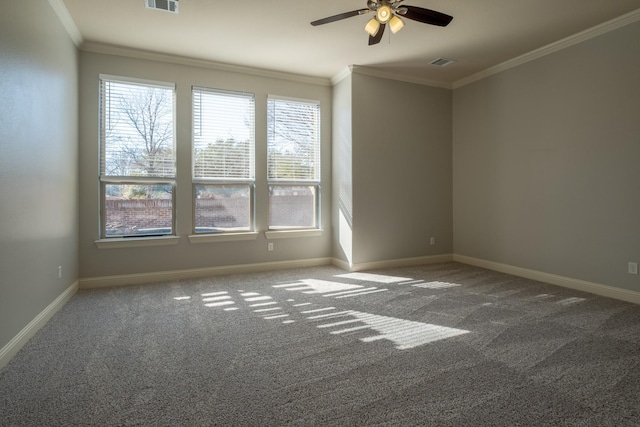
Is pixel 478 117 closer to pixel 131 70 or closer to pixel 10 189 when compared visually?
pixel 131 70

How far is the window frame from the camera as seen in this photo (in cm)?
460

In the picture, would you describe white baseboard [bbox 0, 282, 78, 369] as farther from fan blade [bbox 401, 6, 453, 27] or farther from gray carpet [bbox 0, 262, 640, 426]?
fan blade [bbox 401, 6, 453, 27]

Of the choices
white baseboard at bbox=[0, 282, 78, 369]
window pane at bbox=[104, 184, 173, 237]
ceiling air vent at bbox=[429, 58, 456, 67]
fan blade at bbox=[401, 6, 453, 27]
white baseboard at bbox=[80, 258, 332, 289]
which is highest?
ceiling air vent at bbox=[429, 58, 456, 67]

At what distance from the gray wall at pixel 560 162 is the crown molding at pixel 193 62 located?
2542 millimetres

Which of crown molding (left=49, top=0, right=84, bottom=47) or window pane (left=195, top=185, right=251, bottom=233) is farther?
window pane (left=195, top=185, right=251, bottom=233)

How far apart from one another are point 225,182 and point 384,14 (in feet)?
9.66

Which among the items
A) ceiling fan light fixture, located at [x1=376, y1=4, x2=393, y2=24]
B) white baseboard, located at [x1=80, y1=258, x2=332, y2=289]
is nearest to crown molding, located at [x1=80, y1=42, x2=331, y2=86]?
ceiling fan light fixture, located at [x1=376, y1=4, x2=393, y2=24]

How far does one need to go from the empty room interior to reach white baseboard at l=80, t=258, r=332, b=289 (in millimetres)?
37

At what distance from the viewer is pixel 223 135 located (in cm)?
479

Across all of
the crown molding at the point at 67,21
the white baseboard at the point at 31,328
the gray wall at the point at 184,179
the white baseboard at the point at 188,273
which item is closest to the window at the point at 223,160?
the gray wall at the point at 184,179

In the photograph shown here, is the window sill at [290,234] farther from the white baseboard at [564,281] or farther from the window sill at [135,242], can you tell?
the white baseboard at [564,281]

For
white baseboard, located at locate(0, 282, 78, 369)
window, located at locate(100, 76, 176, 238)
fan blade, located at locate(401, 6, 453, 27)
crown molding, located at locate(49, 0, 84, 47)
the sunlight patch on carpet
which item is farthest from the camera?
the sunlight patch on carpet

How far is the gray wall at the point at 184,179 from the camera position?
4066mm

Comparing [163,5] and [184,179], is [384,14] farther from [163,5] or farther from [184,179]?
[184,179]
